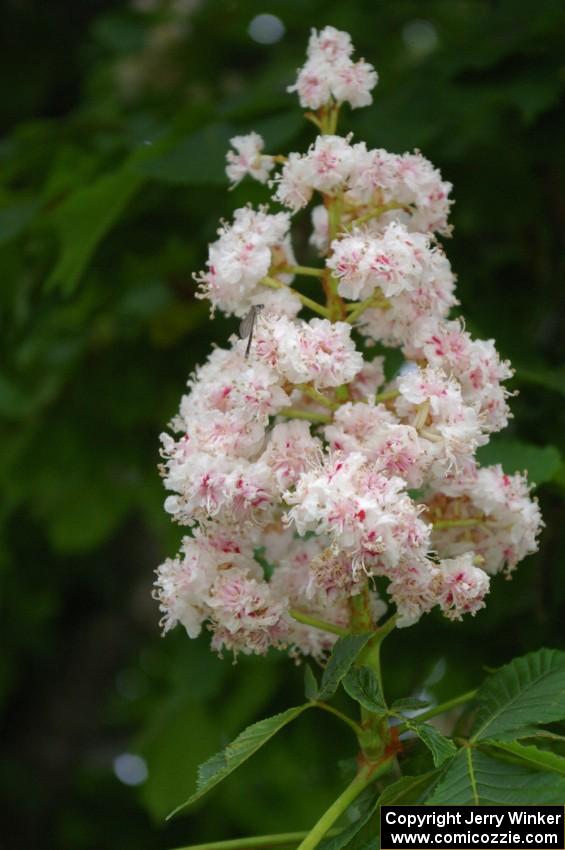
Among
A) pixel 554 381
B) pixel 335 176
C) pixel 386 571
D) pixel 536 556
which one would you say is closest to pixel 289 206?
pixel 335 176

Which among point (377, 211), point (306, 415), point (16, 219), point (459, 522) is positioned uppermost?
point (16, 219)

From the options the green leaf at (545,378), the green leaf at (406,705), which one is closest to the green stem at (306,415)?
the green leaf at (406,705)

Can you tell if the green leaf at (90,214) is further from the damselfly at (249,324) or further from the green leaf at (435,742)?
the green leaf at (435,742)

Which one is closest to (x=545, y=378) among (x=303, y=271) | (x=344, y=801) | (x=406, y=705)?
(x=303, y=271)

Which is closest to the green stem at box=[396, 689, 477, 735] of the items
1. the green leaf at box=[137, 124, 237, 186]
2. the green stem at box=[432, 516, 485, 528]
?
the green stem at box=[432, 516, 485, 528]

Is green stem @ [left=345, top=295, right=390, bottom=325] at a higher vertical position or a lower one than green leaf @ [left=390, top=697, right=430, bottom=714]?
higher

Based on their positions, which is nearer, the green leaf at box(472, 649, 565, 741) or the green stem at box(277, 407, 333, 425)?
the green leaf at box(472, 649, 565, 741)

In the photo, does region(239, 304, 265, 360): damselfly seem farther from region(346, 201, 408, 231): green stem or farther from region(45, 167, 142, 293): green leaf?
region(45, 167, 142, 293): green leaf

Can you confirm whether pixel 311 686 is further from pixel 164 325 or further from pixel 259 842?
pixel 164 325
